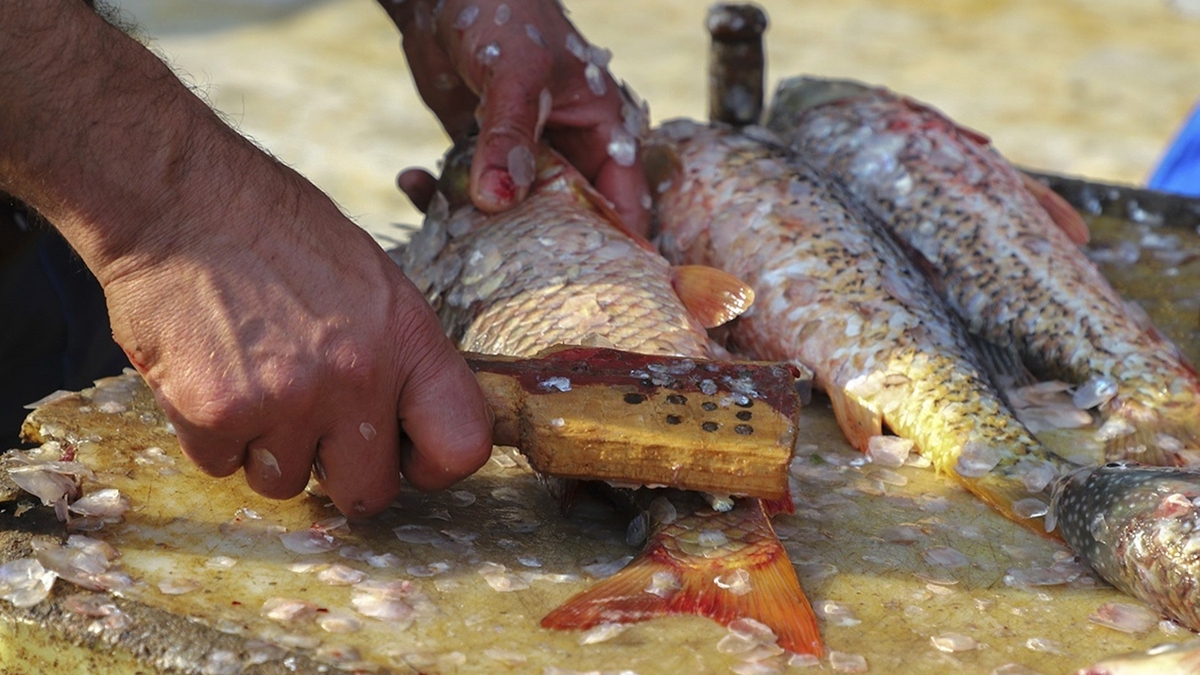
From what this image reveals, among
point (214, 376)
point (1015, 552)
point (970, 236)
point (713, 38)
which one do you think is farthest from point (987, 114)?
point (214, 376)

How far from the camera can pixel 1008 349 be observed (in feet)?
9.27

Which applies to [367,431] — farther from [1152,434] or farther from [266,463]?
[1152,434]

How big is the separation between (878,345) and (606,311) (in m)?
0.65

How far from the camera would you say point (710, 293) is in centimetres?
250

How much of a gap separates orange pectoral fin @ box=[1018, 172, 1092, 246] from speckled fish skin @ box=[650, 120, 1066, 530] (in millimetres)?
667

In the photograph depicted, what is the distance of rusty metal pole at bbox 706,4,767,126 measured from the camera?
11.9 feet

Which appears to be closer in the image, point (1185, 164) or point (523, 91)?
point (523, 91)

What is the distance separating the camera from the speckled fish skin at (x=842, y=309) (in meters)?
2.25

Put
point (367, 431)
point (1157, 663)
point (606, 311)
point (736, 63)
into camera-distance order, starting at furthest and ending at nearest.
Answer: point (736, 63) < point (606, 311) < point (367, 431) < point (1157, 663)

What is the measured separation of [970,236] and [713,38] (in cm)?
114

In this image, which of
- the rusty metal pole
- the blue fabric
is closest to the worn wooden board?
the rusty metal pole

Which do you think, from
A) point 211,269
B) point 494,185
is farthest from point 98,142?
point 494,185

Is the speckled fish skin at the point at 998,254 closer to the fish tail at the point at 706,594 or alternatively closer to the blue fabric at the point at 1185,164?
the fish tail at the point at 706,594

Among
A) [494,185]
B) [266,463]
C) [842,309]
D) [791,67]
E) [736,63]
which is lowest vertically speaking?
[266,463]
